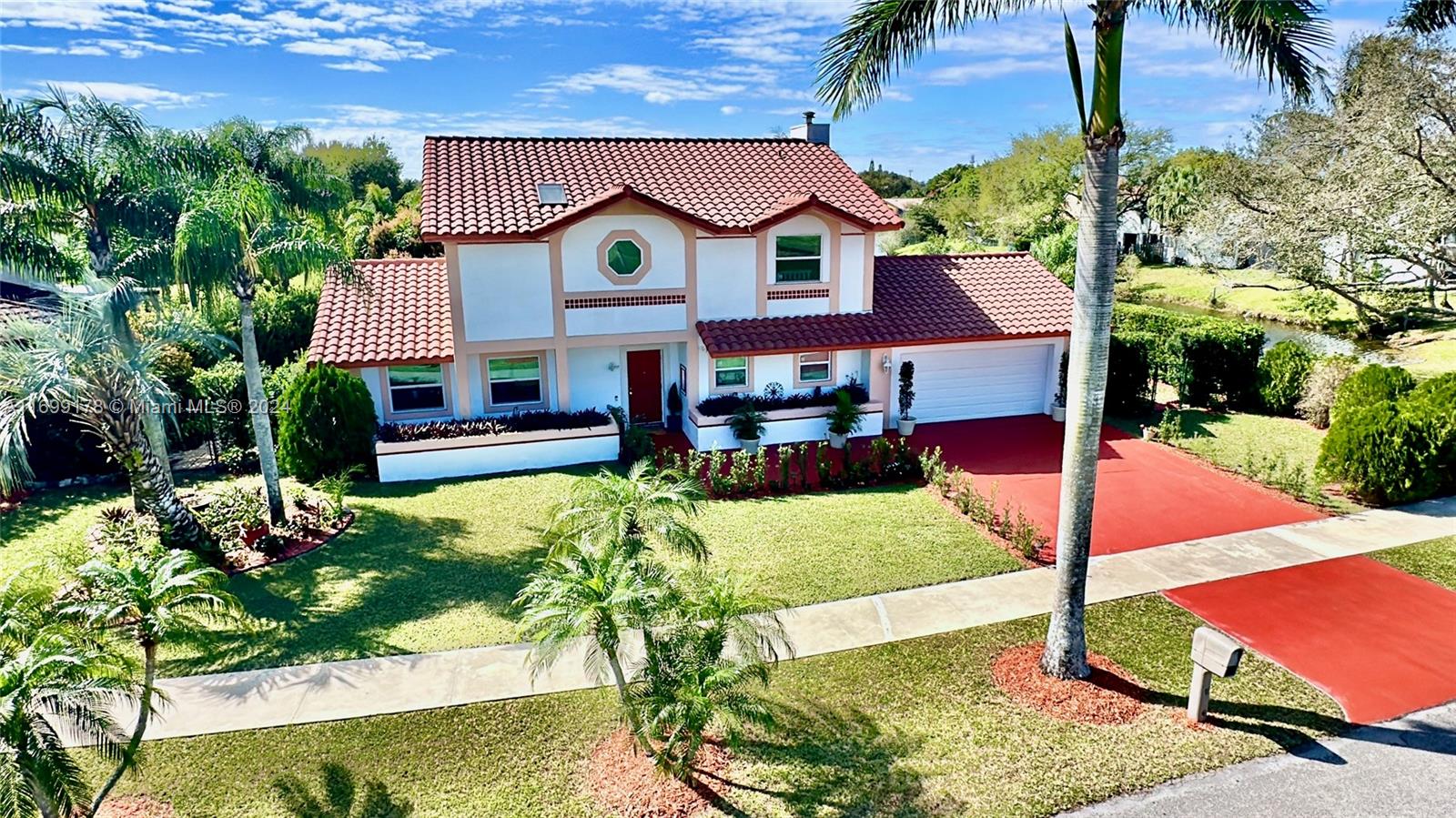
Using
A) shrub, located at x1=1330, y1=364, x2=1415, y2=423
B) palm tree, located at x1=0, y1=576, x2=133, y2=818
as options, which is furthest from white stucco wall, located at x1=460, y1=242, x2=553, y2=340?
shrub, located at x1=1330, y1=364, x2=1415, y2=423

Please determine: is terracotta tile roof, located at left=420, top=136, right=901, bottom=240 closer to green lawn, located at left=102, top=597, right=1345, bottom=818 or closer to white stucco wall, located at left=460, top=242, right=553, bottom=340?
white stucco wall, located at left=460, top=242, right=553, bottom=340

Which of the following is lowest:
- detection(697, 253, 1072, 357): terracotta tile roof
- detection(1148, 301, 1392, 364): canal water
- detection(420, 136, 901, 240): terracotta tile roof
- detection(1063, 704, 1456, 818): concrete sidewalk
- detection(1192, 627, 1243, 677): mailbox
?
detection(1063, 704, 1456, 818): concrete sidewalk

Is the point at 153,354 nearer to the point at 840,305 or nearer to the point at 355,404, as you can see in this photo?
the point at 355,404

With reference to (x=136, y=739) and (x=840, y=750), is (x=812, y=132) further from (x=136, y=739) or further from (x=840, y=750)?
(x=136, y=739)

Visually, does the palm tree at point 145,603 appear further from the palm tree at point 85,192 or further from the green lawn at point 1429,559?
the green lawn at point 1429,559

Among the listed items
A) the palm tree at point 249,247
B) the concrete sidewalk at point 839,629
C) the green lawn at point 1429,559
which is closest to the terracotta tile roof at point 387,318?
the palm tree at point 249,247

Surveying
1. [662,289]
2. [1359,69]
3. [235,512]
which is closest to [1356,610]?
[662,289]
